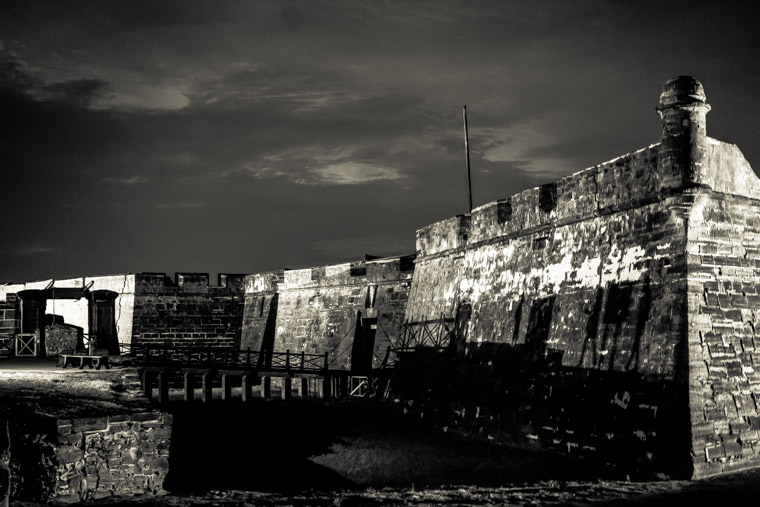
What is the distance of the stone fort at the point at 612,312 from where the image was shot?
28.9ft

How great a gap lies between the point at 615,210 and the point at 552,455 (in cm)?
352

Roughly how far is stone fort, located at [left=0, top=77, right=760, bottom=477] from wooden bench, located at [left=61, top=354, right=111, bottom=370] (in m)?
6.09

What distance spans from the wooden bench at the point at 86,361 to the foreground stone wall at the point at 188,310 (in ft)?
30.1

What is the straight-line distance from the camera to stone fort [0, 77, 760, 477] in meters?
8.82

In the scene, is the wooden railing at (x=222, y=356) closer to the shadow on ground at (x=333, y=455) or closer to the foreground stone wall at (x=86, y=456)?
the shadow on ground at (x=333, y=455)

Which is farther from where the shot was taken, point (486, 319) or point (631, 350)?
point (486, 319)

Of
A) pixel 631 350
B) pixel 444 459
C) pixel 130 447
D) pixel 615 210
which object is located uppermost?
pixel 615 210

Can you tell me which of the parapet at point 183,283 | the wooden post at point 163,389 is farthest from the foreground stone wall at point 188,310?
the wooden post at point 163,389

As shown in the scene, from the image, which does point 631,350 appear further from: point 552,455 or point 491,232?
point 491,232

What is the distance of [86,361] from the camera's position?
15.9 metres

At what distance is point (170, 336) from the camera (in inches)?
1002

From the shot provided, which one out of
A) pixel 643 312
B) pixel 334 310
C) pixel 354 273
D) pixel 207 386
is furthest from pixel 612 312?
pixel 334 310

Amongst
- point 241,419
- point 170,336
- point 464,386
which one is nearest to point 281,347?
point 170,336

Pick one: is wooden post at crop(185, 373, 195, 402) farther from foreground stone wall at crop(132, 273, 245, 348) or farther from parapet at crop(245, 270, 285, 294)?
parapet at crop(245, 270, 285, 294)
